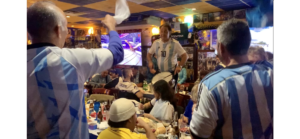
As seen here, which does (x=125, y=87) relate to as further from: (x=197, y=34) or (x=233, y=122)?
(x=197, y=34)

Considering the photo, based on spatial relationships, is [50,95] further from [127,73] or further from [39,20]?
[127,73]

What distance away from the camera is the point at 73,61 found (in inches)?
35.8

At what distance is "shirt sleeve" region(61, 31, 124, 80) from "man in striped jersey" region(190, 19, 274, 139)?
19.3 inches

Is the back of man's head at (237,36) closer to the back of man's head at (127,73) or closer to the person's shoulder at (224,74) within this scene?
the person's shoulder at (224,74)

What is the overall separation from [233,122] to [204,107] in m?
0.15

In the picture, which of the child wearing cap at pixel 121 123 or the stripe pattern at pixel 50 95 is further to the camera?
the child wearing cap at pixel 121 123

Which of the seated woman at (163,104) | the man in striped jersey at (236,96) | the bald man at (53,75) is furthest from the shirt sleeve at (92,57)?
the seated woman at (163,104)

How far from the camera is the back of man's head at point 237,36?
98 centimetres

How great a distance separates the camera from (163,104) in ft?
8.46

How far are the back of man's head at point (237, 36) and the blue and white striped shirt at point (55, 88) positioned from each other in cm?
66

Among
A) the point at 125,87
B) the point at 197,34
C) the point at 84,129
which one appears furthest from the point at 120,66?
the point at 84,129

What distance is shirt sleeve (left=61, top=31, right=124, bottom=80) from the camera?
0.92 metres

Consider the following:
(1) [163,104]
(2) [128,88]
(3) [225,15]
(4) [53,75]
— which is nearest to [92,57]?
(4) [53,75]
